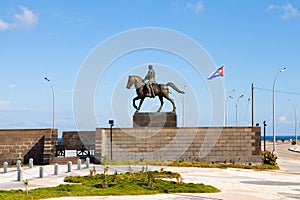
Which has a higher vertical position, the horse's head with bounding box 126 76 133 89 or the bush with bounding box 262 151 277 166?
the horse's head with bounding box 126 76 133 89

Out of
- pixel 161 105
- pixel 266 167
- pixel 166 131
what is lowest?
pixel 266 167

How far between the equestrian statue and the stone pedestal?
0.57m

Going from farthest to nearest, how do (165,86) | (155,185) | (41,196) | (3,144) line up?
1. (165,86)
2. (3,144)
3. (155,185)
4. (41,196)

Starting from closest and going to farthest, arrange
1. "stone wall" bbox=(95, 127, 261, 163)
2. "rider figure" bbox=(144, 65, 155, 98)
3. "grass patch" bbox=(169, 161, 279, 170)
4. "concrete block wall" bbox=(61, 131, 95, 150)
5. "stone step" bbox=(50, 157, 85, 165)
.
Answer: "grass patch" bbox=(169, 161, 279, 170) → "stone step" bbox=(50, 157, 85, 165) → "stone wall" bbox=(95, 127, 261, 163) → "rider figure" bbox=(144, 65, 155, 98) → "concrete block wall" bbox=(61, 131, 95, 150)

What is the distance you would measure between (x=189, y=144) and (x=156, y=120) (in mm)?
3951

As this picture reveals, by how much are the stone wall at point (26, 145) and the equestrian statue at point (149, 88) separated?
24.2 feet

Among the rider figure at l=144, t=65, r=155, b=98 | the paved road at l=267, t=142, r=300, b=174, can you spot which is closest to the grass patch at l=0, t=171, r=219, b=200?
the paved road at l=267, t=142, r=300, b=174

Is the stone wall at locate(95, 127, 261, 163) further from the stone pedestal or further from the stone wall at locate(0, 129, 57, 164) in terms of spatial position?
the stone wall at locate(0, 129, 57, 164)

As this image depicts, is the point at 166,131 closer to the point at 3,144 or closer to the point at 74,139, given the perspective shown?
the point at 74,139

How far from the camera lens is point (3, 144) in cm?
3081

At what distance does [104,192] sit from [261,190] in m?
6.44

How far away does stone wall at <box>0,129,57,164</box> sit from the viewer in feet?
101

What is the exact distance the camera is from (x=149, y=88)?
33062 mm

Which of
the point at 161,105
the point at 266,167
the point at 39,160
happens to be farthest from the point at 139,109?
the point at 266,167
